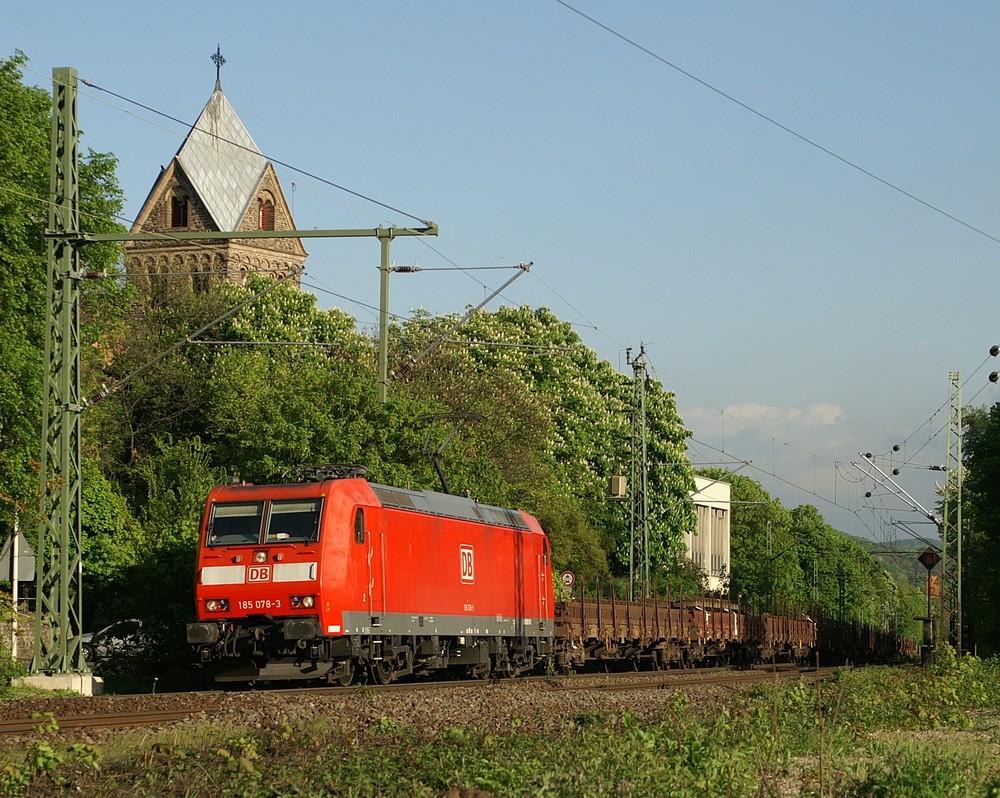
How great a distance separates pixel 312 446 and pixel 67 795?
91.5 ft

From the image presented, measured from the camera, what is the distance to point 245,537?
23.5 m

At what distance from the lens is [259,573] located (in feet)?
76.2

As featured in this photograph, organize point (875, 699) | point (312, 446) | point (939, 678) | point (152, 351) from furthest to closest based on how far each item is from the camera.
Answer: point (152, 351)
point (312, 446)
point (939, 678)
point (875, 699)

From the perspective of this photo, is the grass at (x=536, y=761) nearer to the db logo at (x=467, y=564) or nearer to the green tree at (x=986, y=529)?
the db logo at (x=467, y=564)

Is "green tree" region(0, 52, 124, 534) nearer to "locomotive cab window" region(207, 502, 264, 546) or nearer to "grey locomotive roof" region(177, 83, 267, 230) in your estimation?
"locomotive cab window" region(207, 502, 264, 546)

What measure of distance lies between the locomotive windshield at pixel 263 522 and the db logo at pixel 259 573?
0.39 metres

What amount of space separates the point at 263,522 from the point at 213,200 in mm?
68307

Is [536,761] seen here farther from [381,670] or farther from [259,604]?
[381,670]

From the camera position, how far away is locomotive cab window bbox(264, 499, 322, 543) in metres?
23.1

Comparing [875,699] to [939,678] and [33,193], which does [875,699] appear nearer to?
[939,678]

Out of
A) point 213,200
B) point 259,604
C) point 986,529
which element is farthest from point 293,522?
point 213,200

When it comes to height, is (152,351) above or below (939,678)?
above

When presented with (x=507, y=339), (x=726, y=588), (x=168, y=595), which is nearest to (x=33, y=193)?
(x=168, y=595)

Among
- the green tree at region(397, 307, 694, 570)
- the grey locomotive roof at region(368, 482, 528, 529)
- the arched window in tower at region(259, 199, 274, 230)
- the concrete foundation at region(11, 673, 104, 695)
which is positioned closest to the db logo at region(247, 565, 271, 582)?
A: the grey locomotive roof at region(368, 482, 528, 529)
